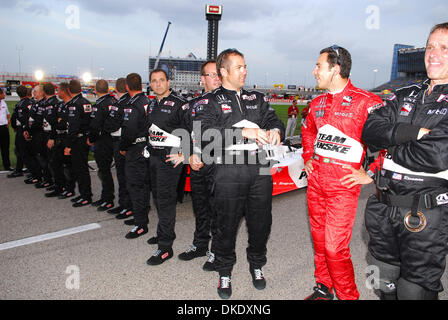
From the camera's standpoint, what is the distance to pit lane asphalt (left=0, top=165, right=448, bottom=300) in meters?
2.81

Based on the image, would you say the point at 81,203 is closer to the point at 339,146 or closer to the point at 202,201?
the point at 202,201

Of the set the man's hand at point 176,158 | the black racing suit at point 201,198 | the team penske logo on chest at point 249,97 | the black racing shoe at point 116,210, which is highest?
the team penske logo on chest at point 249,97

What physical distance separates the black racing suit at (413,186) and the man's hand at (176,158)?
1996 millimetres

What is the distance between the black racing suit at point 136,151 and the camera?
13.0 feet

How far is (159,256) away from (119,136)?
6.50 feet

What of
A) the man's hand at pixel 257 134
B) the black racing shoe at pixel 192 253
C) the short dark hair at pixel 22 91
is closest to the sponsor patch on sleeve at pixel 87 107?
the short dark hair at pixel 22 91

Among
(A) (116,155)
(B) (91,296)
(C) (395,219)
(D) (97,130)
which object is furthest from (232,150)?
(D) (97,130)

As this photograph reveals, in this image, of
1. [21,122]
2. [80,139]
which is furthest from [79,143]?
[21,122]

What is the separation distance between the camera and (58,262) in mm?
3285

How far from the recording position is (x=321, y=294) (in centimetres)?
268

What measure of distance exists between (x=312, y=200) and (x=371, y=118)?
866mm

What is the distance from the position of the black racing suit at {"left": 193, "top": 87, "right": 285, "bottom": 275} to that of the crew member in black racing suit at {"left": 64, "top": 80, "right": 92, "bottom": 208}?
10.5 feet

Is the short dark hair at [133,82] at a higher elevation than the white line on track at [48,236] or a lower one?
→ higher

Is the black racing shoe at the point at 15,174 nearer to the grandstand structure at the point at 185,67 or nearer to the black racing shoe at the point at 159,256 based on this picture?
the black racing shoe at the point at 159,256
